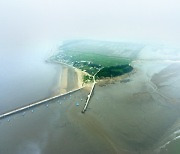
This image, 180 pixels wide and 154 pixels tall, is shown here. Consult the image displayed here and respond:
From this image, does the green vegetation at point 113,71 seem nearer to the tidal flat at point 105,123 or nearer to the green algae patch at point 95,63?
the green algae patch at point 95,63

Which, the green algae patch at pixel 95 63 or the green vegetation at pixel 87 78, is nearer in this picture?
the green vegetation at pixel 87 78

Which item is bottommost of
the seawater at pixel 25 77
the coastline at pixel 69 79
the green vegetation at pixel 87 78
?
the seawater at pixel 25 77

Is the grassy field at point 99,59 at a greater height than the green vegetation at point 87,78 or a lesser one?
greater

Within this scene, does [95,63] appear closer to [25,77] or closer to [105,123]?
[25,77]

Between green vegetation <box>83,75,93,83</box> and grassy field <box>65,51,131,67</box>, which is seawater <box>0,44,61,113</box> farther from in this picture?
grassy field <box>65,51,131,67</box>

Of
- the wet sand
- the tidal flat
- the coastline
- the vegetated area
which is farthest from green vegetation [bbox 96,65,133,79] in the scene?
the wet sand

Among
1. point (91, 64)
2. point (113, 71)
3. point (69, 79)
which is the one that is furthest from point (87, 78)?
point (91, 64)

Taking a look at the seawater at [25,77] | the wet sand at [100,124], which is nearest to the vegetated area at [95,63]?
the seawater at [25,77]

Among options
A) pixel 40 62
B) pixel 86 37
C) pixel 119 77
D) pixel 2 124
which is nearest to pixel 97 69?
pixel 119 77
